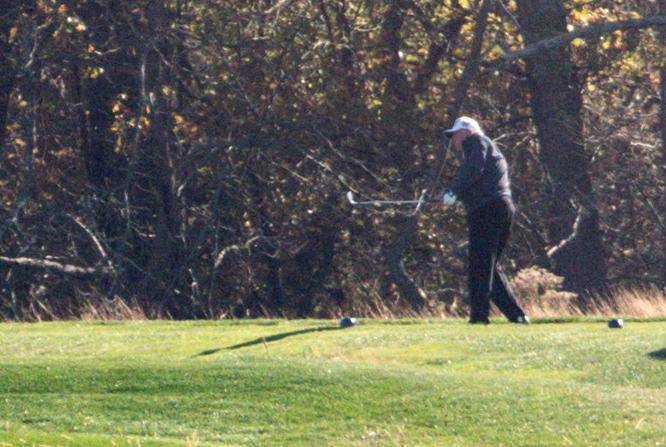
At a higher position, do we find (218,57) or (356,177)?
(218,57)

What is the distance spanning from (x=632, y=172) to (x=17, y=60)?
9.73 m

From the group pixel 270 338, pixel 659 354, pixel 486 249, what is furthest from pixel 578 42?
pixel 659 354

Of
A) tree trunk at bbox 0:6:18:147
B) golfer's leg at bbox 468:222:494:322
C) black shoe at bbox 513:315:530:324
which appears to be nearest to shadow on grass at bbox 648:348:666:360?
golfer's leg at bbox 468:222:494:322

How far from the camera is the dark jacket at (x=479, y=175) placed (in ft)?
40.3

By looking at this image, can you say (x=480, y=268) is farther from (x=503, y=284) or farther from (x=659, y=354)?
(x=659, y=354)

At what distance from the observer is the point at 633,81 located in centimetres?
2258

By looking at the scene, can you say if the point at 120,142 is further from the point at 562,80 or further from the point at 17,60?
the point at 562,80

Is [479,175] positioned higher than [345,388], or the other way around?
[479,175]

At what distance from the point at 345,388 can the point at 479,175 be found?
3.15m

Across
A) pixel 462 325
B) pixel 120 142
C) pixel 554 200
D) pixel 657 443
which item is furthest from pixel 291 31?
pixel 657 443

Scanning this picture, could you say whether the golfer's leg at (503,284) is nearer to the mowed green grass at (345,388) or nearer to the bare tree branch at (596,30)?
the mowed green grass at (345,388)

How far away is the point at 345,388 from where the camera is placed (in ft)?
32.1

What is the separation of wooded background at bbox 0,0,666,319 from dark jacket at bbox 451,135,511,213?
7342 mm

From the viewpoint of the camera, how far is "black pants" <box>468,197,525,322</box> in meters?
12.5
